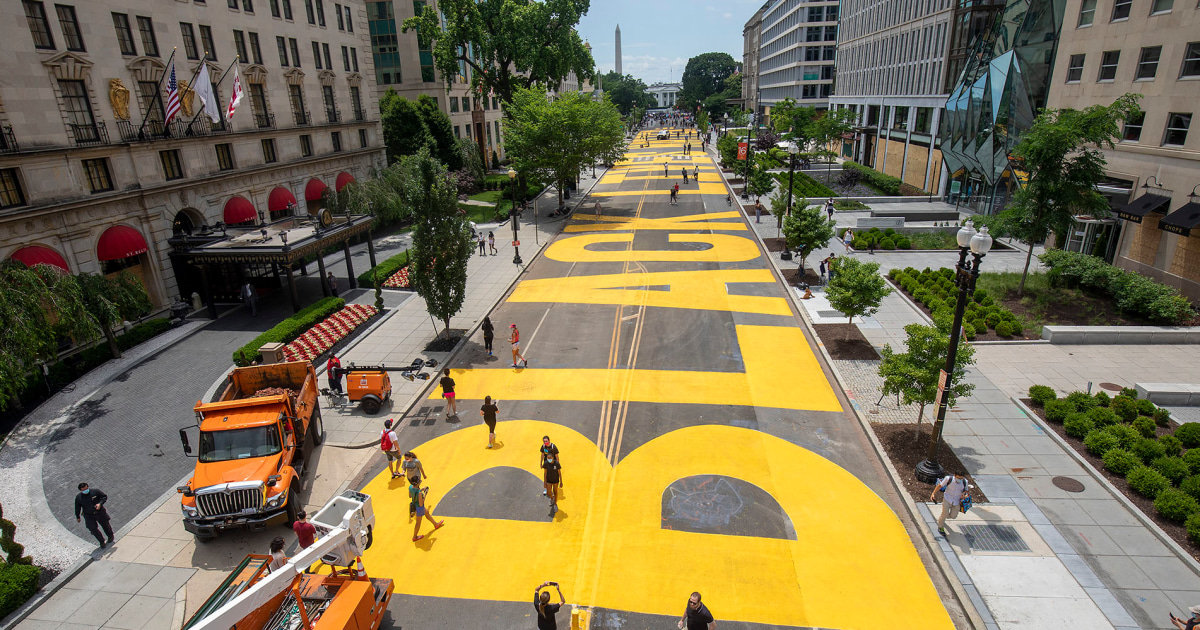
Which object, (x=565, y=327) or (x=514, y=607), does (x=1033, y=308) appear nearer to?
(x=565, y=327)

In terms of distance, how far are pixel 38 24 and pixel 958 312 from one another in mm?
33562

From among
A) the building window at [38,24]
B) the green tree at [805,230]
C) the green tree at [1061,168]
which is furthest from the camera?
the green tree at [805,230]

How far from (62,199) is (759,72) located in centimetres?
14346

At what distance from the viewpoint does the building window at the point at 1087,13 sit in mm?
28570

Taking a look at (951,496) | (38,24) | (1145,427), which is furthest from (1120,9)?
(38,24)

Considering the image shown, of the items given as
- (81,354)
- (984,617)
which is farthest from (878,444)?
(81,354)

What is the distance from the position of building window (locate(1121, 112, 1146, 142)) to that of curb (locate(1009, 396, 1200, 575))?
59.0 feet

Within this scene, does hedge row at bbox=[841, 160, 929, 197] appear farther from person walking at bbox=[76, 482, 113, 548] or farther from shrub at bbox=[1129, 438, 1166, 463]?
person walking at bbox=[76, 482, 113, 548]

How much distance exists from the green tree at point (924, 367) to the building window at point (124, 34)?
33824 mm

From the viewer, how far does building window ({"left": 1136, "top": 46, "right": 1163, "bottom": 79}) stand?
25.2 meters

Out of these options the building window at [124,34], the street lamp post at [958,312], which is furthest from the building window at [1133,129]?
the building window at [124,34]

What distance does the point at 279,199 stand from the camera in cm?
3606

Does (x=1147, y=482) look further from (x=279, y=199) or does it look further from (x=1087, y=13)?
(x=279, y=199)

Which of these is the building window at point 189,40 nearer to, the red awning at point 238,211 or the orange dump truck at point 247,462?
the red awning at point 238,211
